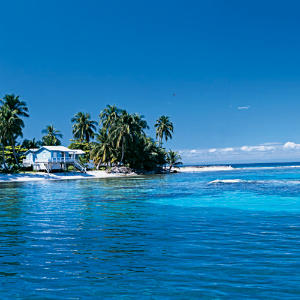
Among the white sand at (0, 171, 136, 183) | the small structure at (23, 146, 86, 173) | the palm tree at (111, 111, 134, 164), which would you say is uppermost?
the palm tree at (111, 111, 134, 164)

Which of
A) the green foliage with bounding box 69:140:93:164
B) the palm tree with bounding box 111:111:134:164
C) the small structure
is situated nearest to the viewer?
the small structure

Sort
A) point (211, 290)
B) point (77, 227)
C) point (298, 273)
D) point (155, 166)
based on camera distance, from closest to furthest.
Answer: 1. point (211, 290)
2. point (298, 273)
3. point (77, 227)
4. point (155, 166)

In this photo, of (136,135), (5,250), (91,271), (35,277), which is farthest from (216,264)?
(136,135)

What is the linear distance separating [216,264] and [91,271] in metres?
2.68

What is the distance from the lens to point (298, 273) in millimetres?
5770

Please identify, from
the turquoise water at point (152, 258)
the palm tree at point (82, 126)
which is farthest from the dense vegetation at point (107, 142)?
the turquoise water at point (152, 258)

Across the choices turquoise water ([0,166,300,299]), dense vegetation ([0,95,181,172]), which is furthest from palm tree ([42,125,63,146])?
turquoise water ([0,166,300,299])

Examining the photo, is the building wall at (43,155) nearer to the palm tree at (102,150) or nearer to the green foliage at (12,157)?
the green foliage at (12,157)

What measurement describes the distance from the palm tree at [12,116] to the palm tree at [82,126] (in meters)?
18.3

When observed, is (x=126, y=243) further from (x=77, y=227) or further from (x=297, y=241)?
(x=297, y=241)

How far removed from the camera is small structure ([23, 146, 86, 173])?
5835cm

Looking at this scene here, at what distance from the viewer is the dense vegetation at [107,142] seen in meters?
59.2

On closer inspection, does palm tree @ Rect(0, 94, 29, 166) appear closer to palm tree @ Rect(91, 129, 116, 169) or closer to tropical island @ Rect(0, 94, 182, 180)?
tropical island @ Rect(0, 94, 182, 180)

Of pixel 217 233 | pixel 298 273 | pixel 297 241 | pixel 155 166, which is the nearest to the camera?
pixel 298 273
